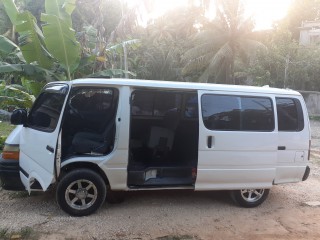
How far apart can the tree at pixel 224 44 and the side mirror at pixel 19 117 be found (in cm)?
2165

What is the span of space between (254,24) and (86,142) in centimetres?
2364

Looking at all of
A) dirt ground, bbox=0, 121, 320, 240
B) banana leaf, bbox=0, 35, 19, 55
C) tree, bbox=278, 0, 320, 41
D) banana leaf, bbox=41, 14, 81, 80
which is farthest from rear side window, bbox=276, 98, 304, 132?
tree, bbox=278, 0, 320, 41

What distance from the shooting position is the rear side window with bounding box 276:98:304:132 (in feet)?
19.0

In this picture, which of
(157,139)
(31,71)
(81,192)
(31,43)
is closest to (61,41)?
(31,43)

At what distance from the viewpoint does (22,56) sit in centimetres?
958

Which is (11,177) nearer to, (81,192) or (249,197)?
(81,192)

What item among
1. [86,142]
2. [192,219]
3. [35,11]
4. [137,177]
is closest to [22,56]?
[86,142]

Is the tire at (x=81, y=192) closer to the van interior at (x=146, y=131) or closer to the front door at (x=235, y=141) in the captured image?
the van interior at (x=146, y=131)

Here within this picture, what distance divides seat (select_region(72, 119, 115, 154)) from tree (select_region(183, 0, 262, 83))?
21.3m

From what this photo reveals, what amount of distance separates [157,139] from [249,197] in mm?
1714

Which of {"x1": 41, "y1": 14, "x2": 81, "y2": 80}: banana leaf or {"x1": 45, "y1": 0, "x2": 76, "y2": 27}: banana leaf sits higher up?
{"x1": 45, "y1": 0, "x2": 76, "y2": 27}: banana leaf

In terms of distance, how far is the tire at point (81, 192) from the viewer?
498 cm

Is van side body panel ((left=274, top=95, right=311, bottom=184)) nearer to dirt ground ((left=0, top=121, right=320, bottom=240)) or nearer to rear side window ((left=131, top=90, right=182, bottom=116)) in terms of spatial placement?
dirt ground ((left=0, top=121, right=320, bottom=240))

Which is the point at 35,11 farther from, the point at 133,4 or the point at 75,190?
the point at 75,190
